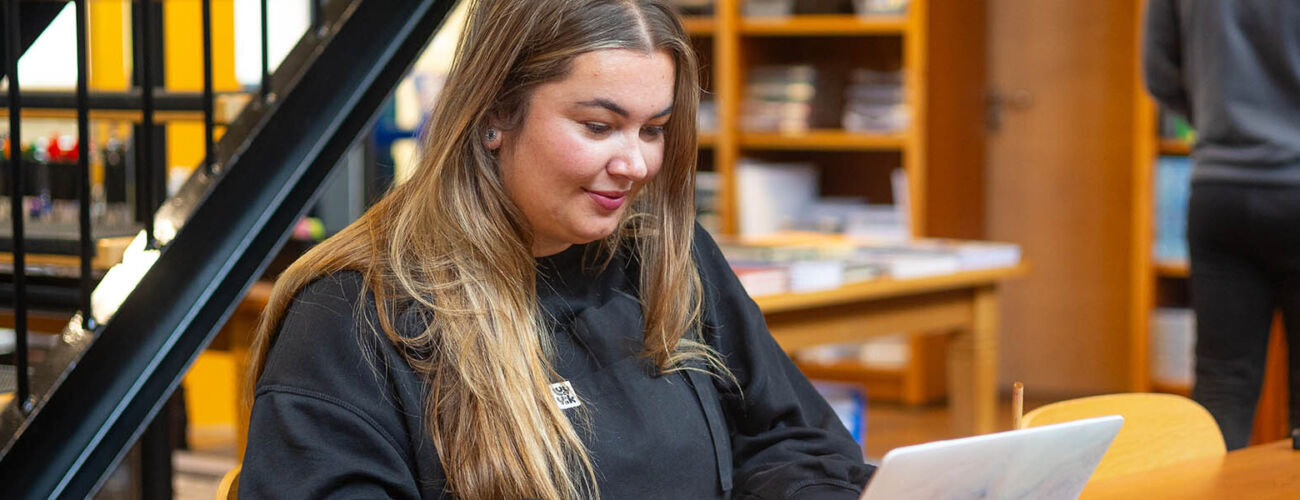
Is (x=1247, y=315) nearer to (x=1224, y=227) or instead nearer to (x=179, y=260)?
(x=1224, y=227)

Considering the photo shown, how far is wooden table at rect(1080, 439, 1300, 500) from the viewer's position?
1330mm

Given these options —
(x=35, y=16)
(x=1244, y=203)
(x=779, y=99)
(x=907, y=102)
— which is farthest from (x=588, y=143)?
(x=779, y=99)

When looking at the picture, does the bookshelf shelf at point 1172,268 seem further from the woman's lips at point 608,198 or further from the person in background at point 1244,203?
the woman's lips at point 608,198

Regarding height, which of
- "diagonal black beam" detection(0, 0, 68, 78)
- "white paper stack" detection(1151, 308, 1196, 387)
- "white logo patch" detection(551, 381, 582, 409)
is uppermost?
"diagonal black beam" detection(0, 0, 68, 78)

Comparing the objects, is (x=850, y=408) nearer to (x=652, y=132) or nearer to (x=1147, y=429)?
(x=1147, y=429)

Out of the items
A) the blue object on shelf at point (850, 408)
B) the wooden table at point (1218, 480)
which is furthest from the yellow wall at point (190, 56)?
the wooden table at point (1218, 480)

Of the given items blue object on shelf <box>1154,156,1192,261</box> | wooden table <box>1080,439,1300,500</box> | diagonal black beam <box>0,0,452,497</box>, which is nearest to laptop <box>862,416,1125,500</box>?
wooden table <box>1080,439,1300,500</box>

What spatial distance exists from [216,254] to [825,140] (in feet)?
10.5

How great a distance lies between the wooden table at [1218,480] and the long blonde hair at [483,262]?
1.71ft

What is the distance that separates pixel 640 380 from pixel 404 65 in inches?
31.2

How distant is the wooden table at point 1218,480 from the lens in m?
1.33

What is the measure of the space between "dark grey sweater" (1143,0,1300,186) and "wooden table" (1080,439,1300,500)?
97 cm

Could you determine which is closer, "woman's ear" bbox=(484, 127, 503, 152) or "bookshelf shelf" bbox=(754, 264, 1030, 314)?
"woman's ear" bbox=(484, 127, 503, 152)

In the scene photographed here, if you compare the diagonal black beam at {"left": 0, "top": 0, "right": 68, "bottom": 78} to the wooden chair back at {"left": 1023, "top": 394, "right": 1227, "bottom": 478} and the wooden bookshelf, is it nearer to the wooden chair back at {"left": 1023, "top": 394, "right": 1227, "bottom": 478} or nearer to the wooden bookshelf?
the wooden chair back at {"left": 1023, "top": 394, "right": 1227, "bottom": 478}
